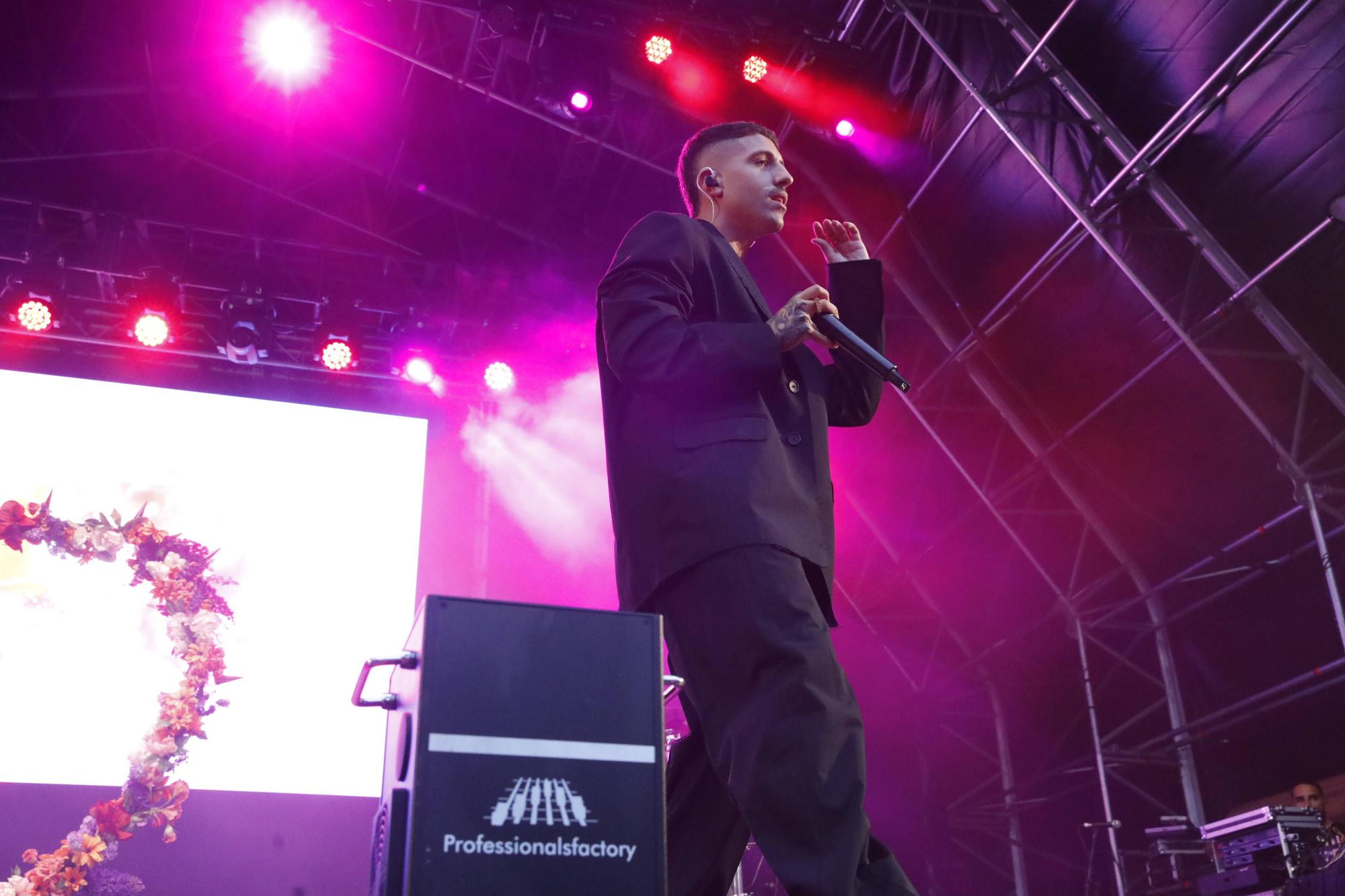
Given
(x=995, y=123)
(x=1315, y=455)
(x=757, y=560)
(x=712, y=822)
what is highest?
(x=995, y=123)

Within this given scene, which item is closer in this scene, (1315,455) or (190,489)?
(1315,455)

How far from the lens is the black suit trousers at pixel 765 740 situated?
4.04ft

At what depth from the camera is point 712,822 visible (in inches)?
58.4

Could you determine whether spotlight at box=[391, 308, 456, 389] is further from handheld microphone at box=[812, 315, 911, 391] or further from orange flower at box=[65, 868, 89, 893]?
handheld microphone at box=[812, 315, 911, 391]

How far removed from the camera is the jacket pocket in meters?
1.48

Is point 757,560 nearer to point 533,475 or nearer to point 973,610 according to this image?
point 973,610

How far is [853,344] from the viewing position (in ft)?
5.41

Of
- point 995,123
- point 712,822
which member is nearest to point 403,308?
point 995,123

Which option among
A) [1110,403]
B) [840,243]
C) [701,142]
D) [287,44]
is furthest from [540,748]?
[287,44]

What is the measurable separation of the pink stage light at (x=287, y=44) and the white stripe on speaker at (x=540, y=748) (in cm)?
558

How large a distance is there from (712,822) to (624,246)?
82 centimetres

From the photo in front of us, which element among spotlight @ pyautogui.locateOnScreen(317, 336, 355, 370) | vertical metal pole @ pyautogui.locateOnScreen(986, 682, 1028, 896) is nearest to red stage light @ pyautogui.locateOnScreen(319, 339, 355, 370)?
spotlight @ pyautogui.locateOnScreen(317, 336, 355, 370)

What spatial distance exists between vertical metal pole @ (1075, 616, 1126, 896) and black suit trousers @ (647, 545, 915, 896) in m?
4.88

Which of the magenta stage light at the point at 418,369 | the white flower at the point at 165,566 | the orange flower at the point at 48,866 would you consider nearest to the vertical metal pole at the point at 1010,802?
the magenta stage light at the point at 418,369
